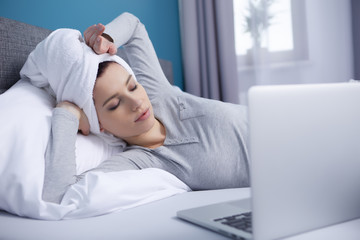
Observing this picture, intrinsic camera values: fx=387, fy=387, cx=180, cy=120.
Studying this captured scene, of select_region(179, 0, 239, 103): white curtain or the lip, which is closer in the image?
the lip

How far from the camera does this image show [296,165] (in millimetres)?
619

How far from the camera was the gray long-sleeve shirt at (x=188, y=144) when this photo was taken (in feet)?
3.44

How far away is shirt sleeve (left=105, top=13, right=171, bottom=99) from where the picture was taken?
1357 millimetres

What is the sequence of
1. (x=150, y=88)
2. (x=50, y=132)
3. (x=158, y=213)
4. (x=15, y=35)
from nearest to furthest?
(x=158, y=213) < (x=50, y=132) < (x=15, y=35) < (x=150, y=88)

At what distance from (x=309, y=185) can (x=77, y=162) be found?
692mm

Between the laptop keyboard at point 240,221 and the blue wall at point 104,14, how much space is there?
147 cm

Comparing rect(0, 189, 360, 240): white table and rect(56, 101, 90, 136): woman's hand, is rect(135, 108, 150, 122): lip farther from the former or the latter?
rect(0, 189, 360, 240): white table

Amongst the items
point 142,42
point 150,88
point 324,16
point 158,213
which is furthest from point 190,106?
point 324,16

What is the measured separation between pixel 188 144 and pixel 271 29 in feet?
5.50

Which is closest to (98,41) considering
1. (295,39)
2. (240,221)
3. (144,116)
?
(144,116)

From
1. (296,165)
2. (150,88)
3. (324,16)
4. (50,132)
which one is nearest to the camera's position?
(296,165)

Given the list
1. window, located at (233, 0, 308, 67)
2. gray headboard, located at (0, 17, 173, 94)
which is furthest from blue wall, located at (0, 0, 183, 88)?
gray headboard, located at (0, 17, 173, 94)

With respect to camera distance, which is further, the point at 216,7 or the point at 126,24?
the point at 216,7

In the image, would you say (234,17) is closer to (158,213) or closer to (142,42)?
(142,42)
